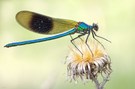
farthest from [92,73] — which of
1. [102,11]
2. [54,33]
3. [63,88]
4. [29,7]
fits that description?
[29,7]

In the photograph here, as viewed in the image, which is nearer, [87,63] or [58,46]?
[87,63]

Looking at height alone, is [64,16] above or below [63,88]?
above

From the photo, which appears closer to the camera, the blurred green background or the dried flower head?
the dried flower head

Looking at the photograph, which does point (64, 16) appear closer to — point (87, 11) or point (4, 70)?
point (87, 11)
